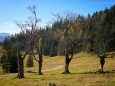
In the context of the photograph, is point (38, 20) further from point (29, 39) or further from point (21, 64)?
point (21, 64)

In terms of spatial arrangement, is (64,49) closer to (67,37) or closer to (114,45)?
(67,37)

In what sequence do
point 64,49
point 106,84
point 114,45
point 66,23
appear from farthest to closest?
point 114,45
point 64,49
point 66,23
point 106,84

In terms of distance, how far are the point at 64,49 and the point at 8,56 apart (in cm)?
2534

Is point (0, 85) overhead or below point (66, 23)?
below

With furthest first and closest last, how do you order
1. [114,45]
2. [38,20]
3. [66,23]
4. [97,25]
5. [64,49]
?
1. [114,45]
2. [97,25]
3. [64,49]
4. [66,23]
5. [38,20]

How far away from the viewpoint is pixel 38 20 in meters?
41.3

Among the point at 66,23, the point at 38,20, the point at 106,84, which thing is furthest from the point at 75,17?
the point at 106,84

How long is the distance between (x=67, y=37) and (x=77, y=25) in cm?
558

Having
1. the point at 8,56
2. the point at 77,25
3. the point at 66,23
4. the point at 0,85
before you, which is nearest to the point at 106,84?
the point at 0,85

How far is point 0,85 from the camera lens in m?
31.8

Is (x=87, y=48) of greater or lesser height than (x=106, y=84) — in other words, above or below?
above

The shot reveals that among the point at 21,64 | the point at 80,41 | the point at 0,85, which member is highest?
the point at 80,41

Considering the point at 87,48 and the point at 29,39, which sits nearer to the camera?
the point at 29,39

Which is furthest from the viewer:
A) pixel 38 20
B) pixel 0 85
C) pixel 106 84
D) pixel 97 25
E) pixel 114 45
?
pixel 114 45
